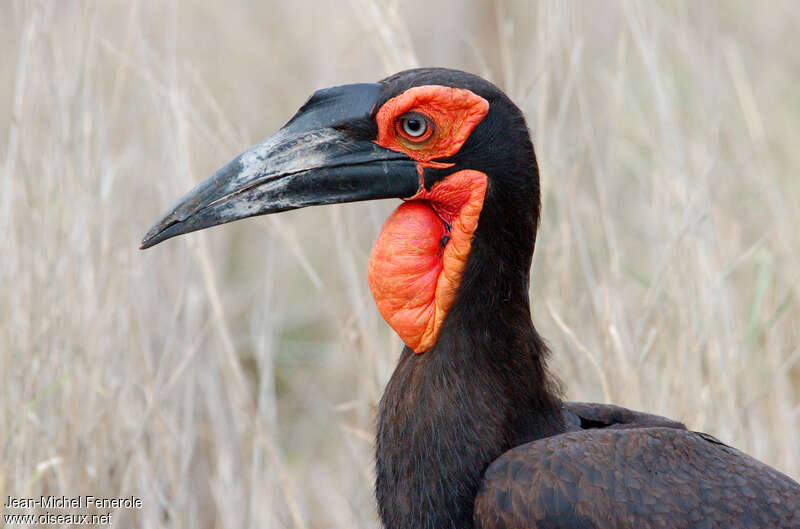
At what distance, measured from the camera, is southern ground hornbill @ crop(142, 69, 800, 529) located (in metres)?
2.36

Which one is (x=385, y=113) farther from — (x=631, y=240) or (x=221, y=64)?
(x=221, y=64)

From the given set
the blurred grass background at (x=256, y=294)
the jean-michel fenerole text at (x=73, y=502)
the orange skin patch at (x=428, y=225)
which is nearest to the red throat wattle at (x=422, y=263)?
the orange skin patch at (x=428, y=225)

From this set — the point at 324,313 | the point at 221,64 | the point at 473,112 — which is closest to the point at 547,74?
the point at 473,112

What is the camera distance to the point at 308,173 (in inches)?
94.4

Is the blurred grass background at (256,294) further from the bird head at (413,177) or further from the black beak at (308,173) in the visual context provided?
the black beak at (308,173)

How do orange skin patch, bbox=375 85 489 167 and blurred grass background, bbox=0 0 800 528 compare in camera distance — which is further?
blurred grass background, bbox=0 0 800 528

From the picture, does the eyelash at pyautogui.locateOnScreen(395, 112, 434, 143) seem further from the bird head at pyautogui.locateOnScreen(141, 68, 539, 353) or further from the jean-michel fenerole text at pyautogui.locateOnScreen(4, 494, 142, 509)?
the jean-michel fenerole text at pyautogui.locateOnScreen(4, 494, 142, 509)

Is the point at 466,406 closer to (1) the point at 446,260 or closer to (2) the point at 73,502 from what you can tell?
(1) the point at 446,260

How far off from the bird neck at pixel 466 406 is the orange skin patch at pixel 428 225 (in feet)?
0.14

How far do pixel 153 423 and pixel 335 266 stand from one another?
1955mm

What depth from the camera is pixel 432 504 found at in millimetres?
2387

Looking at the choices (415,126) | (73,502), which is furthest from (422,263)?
(73,502)

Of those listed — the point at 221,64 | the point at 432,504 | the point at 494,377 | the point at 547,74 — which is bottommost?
the point at 432,504

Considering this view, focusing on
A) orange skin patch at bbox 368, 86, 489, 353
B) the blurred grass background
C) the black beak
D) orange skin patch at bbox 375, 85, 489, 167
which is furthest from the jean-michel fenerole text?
orange skin patch at bbox 375, 85, 489, 167
